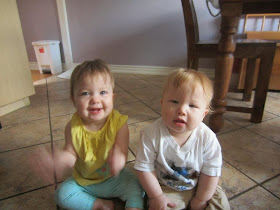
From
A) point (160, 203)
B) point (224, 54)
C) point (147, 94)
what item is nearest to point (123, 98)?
point (147, 94)

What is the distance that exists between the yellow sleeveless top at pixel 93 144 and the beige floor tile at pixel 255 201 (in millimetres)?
395

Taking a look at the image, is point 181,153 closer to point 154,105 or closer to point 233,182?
point 233,182

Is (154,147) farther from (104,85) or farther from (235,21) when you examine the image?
(235,21)

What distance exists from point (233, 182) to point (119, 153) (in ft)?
1.38

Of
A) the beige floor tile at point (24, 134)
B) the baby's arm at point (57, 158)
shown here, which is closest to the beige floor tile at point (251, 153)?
the baby's arm at point (57, 158)

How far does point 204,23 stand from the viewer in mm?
2084

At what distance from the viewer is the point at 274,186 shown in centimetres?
71

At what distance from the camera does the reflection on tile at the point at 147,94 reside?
1.60 meters

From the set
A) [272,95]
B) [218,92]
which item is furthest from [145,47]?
[218,92]

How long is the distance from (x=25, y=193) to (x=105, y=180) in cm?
28

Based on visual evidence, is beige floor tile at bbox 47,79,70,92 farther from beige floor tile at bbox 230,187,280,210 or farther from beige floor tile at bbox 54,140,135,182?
beige floor tile at bbox 230,187,280,210

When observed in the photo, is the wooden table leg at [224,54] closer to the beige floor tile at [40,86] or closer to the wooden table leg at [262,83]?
the wooden table leg at [262,83]

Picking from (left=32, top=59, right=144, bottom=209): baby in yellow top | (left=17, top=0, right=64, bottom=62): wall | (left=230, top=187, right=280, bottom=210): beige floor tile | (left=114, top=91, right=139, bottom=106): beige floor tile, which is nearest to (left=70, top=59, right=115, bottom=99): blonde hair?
(left=32, top=59, right=144, bottom=209): baby in yellow top

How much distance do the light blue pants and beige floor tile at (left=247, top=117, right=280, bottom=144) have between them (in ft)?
2.46
